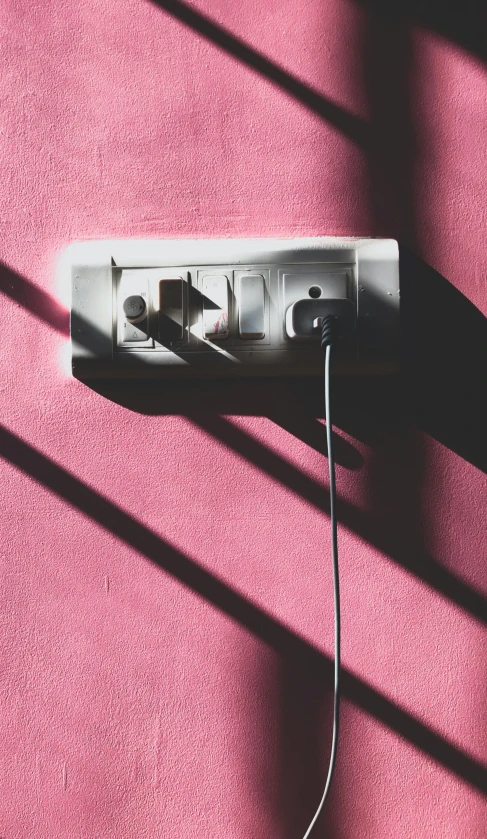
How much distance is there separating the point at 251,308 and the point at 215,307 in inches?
1.7

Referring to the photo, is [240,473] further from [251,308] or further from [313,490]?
[251,308]

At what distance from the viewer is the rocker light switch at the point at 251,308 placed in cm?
69

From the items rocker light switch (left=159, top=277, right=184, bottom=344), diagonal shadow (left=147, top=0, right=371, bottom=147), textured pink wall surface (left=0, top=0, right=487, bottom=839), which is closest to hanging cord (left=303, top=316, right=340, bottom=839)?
textured pink wall surface (left=0, top=0, right=487, bottom=839)

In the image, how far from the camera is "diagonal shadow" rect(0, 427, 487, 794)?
0.71 metres

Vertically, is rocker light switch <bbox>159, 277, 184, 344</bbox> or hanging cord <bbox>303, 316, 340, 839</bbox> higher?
rocker light switch <bbox>159, 277, 184, 344</bbox>

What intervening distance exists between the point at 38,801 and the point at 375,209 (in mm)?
886

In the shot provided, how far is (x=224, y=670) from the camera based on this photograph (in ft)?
2.37

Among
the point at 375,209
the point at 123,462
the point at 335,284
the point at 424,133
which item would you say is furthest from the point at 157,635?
the point at 424,133

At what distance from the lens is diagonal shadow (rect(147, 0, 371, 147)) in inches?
28.8

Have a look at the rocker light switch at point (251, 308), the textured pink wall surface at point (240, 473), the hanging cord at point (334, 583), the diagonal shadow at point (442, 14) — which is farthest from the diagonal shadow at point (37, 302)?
the diagonal shadow at point (442, 14)

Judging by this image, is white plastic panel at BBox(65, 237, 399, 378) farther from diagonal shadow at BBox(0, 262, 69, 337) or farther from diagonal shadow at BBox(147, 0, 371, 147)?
diagonal shadow at BBox(147, 0, 371, 147)

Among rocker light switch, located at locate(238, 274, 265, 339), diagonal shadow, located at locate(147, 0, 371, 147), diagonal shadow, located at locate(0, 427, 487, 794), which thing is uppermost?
diagonal shadow, located at locate(147, 0, 371, 147)

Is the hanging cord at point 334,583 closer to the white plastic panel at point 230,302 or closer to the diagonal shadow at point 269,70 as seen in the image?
the white plastic panel at point 230,302

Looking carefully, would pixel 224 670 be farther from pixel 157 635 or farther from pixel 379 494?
pixel 379 494
